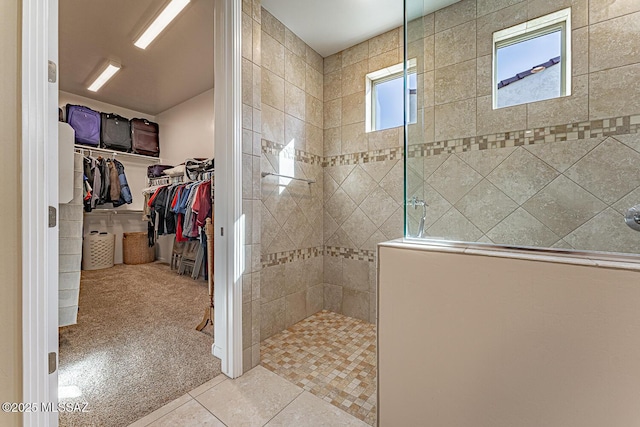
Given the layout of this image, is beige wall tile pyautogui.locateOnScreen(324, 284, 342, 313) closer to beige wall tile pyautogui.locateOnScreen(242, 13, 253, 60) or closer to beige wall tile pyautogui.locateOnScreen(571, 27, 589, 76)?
beige wall tile pyautogui.locateOnScreen(242, 13, 253, 60)

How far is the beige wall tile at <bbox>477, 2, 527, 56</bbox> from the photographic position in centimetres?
168

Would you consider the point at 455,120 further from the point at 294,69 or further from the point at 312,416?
the point at 312,416

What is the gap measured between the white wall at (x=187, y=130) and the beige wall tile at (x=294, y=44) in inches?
84.9

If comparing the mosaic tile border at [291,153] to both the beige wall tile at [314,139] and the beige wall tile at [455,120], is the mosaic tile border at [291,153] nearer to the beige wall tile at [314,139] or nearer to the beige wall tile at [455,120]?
the beige wall tile at [314,139]

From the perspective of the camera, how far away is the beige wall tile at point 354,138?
2400 mm

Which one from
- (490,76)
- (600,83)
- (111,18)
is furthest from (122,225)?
(600,83)

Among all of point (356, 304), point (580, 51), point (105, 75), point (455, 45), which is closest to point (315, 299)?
point (356, 304)

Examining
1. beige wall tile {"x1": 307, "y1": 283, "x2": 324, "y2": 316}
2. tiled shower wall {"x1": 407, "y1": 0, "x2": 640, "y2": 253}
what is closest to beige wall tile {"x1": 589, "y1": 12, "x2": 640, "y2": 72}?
tiled shower wall {"x1": 407, "y1": 0, "x2": 640, "y2": 253}

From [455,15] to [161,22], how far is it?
2.56 m

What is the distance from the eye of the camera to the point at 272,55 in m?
2.12

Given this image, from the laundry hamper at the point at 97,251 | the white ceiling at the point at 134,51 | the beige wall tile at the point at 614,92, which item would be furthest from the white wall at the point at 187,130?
the beige wall tile at the point at 614,92

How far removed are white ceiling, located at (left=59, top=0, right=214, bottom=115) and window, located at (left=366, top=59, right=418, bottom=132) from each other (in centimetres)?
159

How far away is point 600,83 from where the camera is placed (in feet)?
4.75

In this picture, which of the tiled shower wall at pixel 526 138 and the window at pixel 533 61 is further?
the window at pixel 533 61
